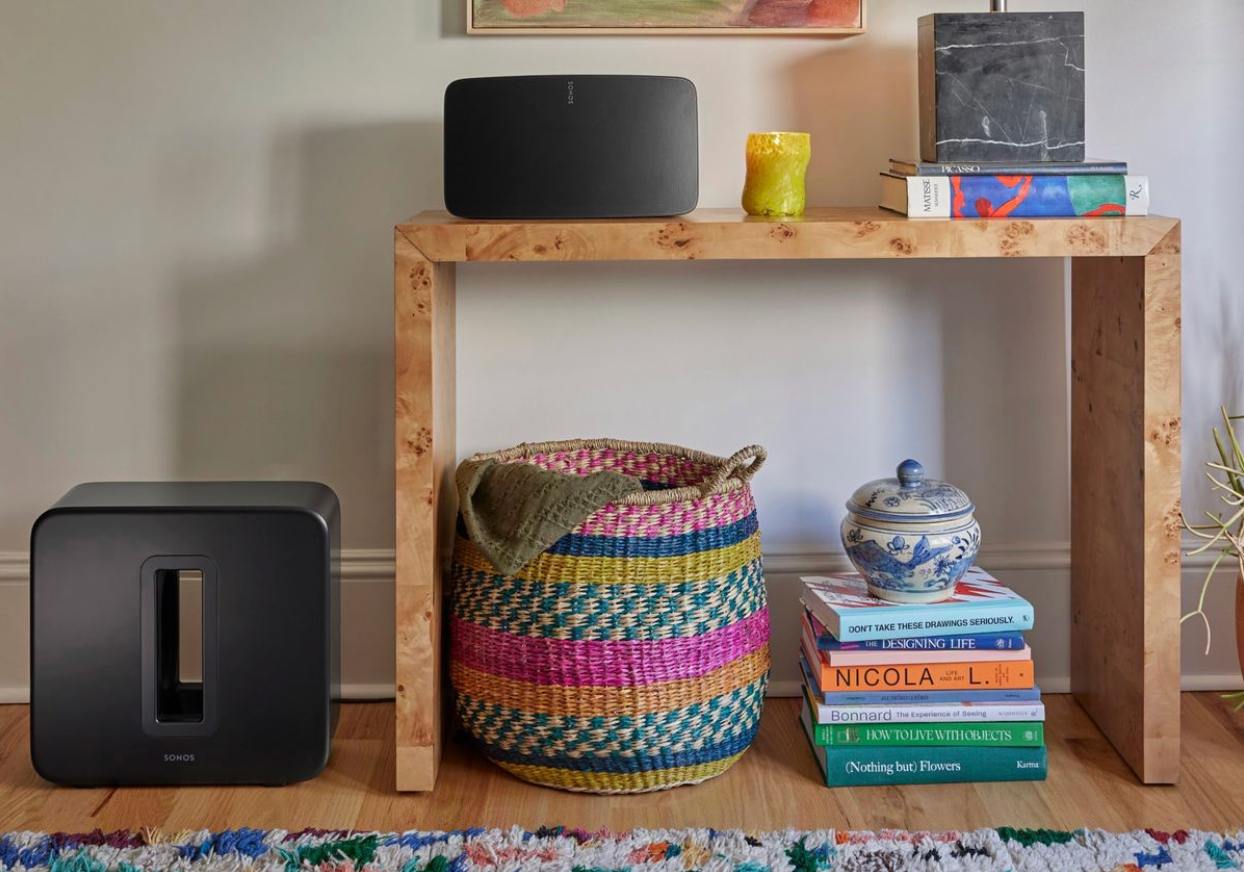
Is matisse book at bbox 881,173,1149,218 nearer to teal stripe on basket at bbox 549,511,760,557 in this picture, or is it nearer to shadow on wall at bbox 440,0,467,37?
teal stripe on basket at bbox 549,511,760,557

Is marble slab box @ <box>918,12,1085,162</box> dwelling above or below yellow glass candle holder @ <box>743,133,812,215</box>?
above

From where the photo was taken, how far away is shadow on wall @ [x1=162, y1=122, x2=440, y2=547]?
1.98 m

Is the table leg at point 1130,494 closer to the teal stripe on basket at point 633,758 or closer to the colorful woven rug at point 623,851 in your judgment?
the colorful woven rug at point 623,851

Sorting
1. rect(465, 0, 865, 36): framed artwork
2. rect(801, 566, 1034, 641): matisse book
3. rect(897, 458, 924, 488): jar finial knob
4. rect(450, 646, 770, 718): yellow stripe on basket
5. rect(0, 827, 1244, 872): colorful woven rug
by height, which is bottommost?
rect(0, 827, 1244, 872): colorful woven rug

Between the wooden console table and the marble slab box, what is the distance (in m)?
0.16

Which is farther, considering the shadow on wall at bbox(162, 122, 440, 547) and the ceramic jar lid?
the shadow on wall at bbox(162, 122, 440, 547)

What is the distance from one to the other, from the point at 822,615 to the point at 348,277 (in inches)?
33.8

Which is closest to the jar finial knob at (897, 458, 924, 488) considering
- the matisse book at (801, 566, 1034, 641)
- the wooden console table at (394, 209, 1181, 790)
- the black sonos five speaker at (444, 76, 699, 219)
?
the matisse book at (801, 566, 1034, 641)

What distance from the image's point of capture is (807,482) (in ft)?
6.75

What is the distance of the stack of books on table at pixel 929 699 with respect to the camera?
173cm

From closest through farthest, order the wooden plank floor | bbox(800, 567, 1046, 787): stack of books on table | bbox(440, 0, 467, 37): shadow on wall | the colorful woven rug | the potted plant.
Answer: the colorful woven rug < the wooden plank floor < bbox(800, 567, 1046, 787): stack of books on table < the potted plant < bbox(440, 0, 467, 37): shadow on wall

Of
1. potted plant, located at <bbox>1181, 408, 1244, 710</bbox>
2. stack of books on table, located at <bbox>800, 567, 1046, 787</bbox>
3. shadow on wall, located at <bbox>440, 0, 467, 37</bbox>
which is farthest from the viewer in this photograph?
shadow on wall, located at <bbox>440, 0, 467, 37</bbox>

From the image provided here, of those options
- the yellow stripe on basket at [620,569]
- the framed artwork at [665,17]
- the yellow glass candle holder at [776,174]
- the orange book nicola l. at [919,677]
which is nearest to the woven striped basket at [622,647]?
the yellow stripe on basket at [620,569]

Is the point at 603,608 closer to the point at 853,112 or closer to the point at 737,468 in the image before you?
the point at 737,468
